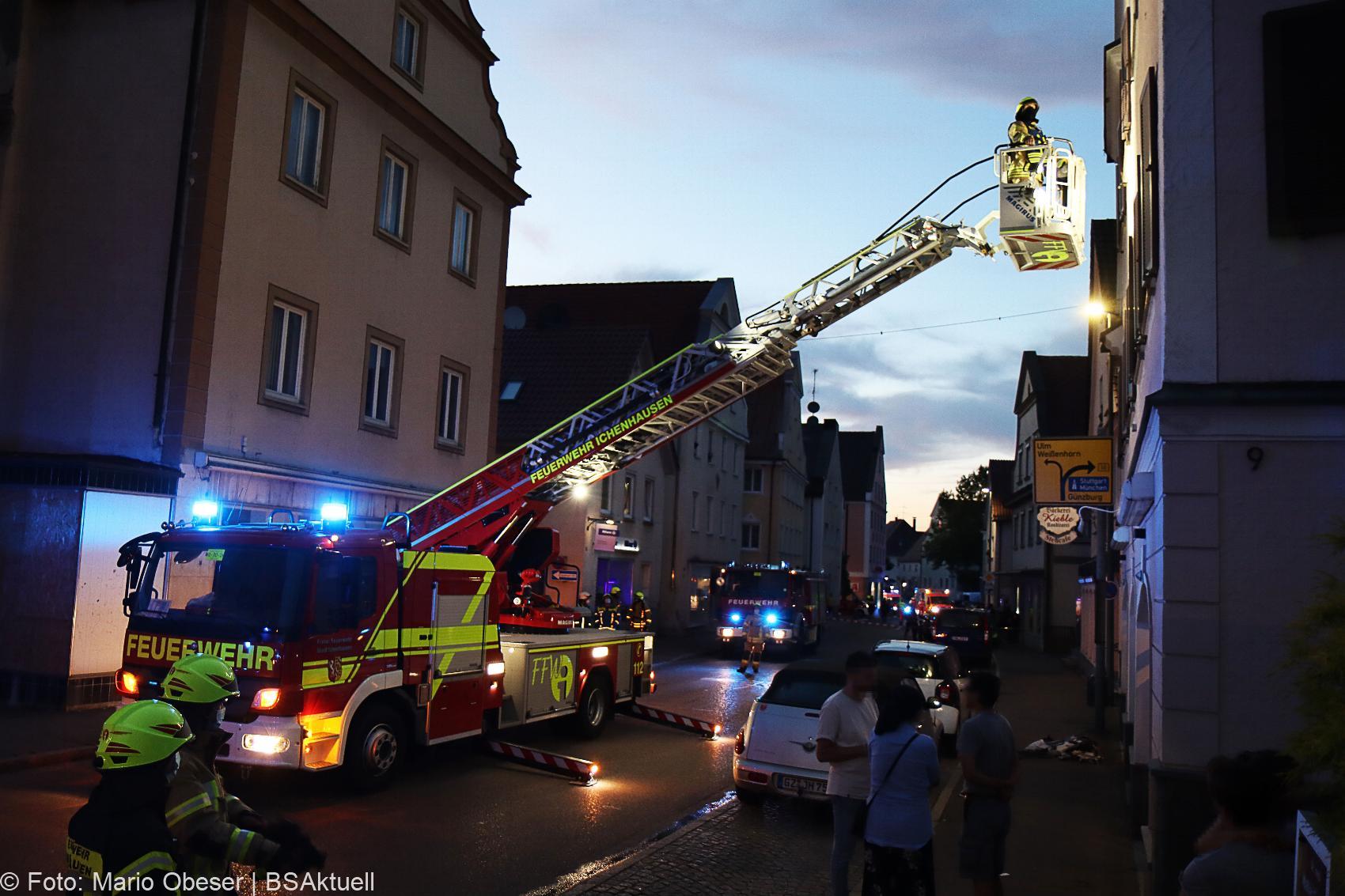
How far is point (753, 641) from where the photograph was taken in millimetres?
25844

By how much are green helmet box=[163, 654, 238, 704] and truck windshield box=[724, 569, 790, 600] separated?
87.8ft

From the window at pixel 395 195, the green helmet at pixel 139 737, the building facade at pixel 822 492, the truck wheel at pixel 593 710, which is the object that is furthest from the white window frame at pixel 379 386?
the building facade at pixel 822 492

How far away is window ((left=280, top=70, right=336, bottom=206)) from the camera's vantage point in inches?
674

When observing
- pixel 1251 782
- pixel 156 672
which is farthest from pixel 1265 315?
pixel 156 672

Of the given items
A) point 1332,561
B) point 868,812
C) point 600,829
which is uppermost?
point 1332,561

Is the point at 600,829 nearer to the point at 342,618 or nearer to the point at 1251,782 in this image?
the point at 342,618

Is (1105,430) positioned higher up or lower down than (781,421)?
lower down

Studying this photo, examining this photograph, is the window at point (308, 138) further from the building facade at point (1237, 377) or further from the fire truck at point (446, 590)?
the building facade at point (1237, 377)

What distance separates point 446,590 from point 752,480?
42.4 m

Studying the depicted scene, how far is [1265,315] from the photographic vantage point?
303 inches

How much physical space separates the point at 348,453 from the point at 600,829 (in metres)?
10.8

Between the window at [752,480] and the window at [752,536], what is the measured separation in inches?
65.7

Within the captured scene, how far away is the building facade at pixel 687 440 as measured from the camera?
3853 centimetres

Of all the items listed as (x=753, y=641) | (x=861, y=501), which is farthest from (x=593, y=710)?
(x=861, y=501)
